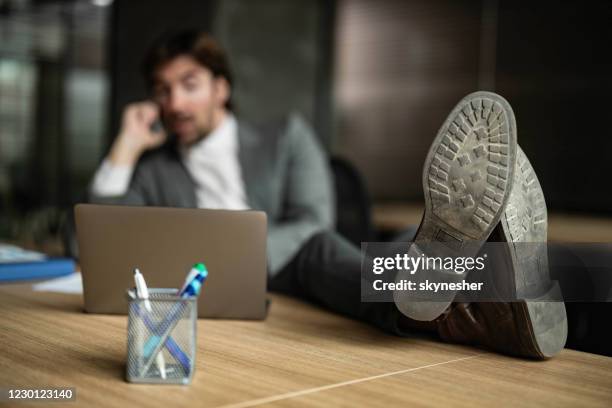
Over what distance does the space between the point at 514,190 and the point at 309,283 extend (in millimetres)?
610

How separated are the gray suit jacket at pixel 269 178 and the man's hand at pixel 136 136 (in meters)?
0.08

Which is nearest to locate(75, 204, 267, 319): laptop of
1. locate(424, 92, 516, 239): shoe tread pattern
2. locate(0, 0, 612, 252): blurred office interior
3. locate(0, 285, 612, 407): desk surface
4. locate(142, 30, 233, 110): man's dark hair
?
locate(0, 285, 612, 407): desk surface

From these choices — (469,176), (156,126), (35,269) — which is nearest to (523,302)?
(469,176)

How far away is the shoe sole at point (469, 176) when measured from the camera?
896 millimetres

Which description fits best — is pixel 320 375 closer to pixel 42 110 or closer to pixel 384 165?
pixel 384 165

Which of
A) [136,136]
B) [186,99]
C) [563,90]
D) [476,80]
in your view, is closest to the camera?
[186,99]

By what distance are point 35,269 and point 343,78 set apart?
304 cm

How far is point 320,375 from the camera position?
86cm

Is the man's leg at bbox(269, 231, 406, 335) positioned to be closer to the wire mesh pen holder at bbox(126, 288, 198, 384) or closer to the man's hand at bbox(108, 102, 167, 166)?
the wire mesh pen holder at bbox(126, 288, 198, 384)

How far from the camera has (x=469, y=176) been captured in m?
0.91

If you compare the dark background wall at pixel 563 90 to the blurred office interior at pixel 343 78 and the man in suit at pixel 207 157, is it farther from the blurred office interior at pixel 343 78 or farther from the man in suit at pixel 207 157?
the man in suit at pixel 207 157

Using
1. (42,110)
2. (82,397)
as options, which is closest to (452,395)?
(82,397)

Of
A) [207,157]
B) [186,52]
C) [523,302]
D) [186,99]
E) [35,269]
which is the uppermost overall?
[186,52]

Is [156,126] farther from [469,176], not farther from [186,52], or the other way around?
[469,176]
